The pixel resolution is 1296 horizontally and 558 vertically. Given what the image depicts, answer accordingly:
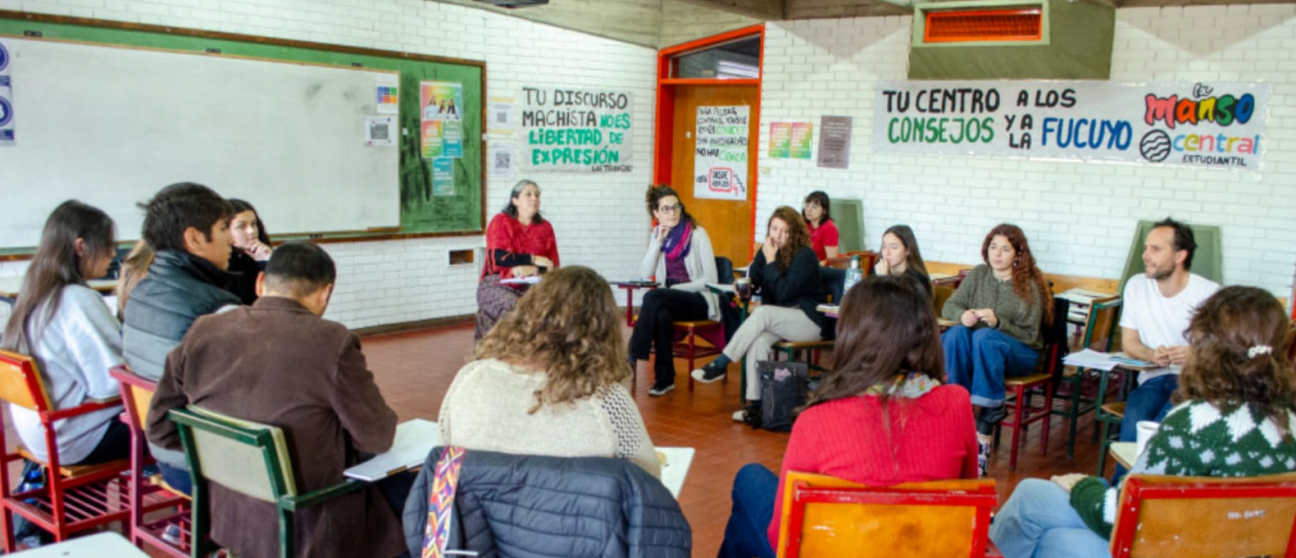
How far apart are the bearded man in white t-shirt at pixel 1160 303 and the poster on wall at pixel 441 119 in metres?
5.29

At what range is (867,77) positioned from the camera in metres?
8.20

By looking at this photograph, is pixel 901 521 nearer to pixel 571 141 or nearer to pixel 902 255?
pixel 902 255

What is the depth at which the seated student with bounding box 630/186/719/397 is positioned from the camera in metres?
6.08

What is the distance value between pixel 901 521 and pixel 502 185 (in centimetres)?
676

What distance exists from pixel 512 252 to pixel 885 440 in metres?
4.39

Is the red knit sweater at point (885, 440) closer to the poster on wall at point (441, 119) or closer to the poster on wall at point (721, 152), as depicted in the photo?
the poster on wall at point (441, 119)

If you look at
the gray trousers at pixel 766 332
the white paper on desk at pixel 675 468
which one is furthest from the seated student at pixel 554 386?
the gray trousers at pixel 766 332

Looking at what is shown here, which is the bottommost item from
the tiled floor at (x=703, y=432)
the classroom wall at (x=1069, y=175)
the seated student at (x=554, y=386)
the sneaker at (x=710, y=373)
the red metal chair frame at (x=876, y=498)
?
the tiled floor at (x=703, y=432)

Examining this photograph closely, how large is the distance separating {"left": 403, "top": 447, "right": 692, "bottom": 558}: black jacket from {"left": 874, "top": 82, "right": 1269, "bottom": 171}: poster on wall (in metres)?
6.09

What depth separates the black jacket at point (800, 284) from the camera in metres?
5.69

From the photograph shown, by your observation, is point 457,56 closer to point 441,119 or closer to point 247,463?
point 441,119

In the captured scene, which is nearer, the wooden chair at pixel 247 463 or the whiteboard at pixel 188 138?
the wooden chair at pixel 247 463

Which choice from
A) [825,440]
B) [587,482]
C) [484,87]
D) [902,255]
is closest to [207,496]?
[587,482]

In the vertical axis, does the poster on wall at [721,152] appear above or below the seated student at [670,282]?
above
